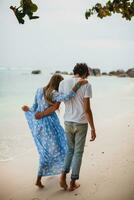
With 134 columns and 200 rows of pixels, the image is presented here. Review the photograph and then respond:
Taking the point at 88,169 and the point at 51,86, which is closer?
the point at 51,86

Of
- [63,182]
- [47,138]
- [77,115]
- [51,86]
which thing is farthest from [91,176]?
[51,86]

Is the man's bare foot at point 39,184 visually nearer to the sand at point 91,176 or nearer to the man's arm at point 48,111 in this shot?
the sand at point 91,176

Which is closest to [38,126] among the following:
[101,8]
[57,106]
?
[57,106]

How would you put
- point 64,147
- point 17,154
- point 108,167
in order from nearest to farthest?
point 64,147
point 108,167
point 17,154

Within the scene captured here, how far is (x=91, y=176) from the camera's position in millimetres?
4633

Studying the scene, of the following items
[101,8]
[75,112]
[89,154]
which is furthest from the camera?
[89,154]

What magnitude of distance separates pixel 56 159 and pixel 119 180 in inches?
26.8

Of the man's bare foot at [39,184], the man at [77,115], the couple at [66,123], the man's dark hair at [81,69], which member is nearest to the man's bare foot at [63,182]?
the couple at [66,123]

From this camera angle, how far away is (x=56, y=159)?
4332mm

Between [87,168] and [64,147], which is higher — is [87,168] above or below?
below

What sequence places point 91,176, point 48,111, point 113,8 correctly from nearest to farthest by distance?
1. point 113,8
2. point 48,111
3. point 91,176

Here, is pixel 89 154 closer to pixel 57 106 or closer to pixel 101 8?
pixel 57 106

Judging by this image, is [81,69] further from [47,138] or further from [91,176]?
[91,176]

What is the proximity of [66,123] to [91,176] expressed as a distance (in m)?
0.84
